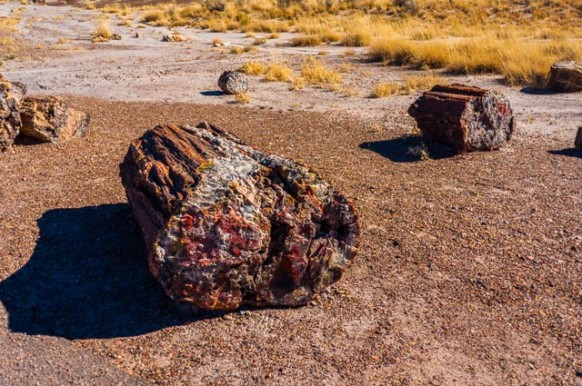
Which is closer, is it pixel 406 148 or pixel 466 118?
pixel 466 118

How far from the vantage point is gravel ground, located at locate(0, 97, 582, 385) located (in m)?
4.18

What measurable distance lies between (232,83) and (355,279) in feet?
29.8

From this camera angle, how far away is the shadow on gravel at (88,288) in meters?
4.58

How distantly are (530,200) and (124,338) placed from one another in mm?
4948

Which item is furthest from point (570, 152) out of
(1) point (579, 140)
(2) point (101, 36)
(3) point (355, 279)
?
(2) point (101, 36)

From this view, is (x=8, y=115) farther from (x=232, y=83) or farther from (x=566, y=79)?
(x=566, y=79)

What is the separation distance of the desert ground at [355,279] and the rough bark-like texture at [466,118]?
9.3 inches

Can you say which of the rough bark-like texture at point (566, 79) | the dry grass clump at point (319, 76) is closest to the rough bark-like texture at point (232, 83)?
the dry grass clump at point (319, 76)

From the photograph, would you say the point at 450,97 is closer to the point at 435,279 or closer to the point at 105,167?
the point at 435,279

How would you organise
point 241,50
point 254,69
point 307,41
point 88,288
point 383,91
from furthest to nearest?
point 307,41
point 241,50
point 254,69
point 383,91
point 88,288

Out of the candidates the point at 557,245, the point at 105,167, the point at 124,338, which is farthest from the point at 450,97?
the point at 124,338

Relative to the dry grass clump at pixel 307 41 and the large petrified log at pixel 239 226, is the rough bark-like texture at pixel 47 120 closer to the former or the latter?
the large petrified log at pixel 239 226

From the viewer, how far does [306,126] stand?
35.2 feet

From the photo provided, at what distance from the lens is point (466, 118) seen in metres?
8.73
